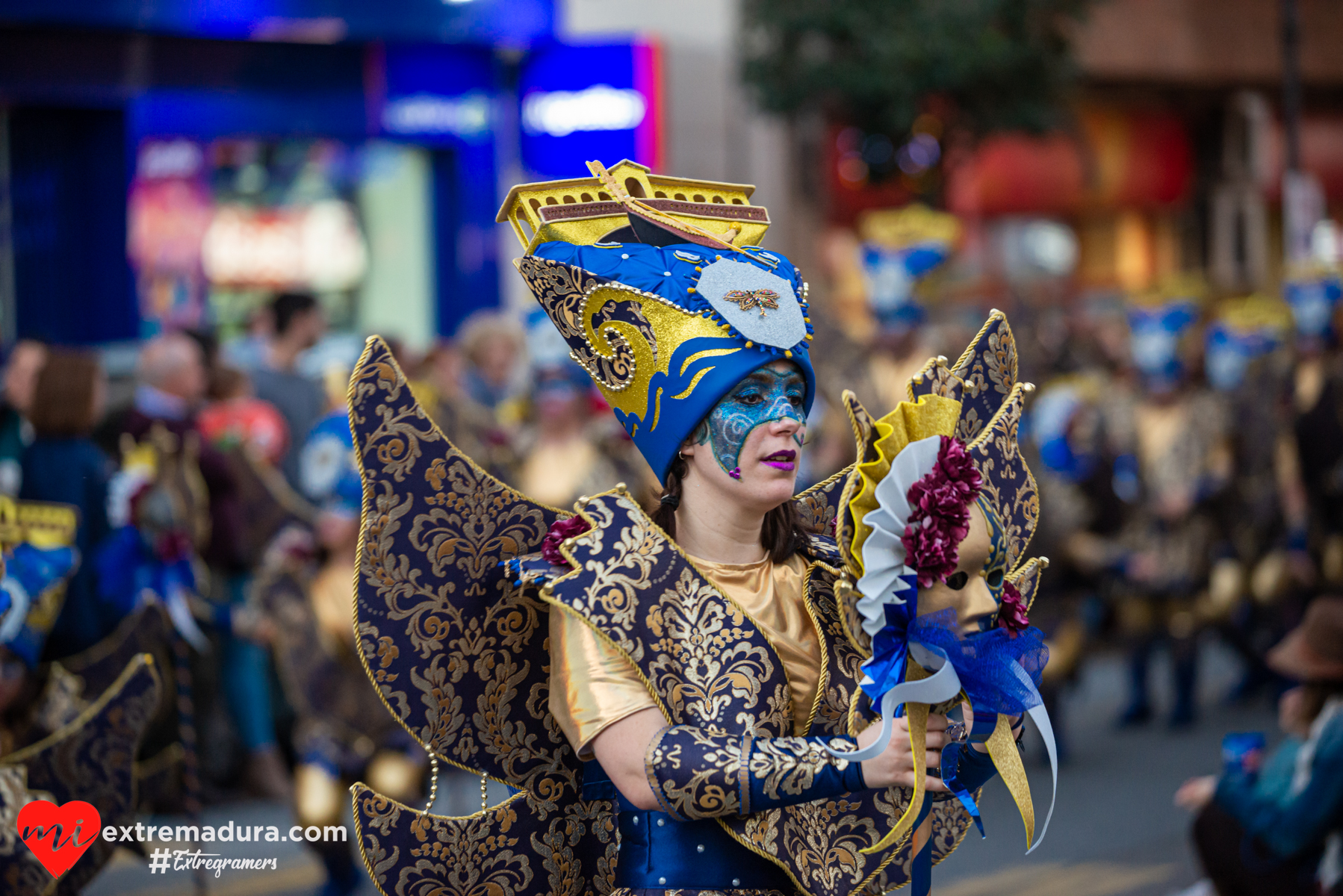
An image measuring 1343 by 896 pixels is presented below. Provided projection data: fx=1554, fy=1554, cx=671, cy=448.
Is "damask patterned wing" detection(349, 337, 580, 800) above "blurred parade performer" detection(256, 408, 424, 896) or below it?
above

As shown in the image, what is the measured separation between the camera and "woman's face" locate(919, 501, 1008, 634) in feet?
6.95

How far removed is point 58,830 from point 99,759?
20 cm

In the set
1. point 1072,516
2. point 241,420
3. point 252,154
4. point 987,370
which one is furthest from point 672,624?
point 252,154

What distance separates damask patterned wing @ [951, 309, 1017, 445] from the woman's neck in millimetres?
400

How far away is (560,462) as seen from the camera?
6.88 metres

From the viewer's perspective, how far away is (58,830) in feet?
10.6

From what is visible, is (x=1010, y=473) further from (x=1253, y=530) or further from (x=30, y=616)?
(x=1253, y=530)

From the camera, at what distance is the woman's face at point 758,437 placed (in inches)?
93.9

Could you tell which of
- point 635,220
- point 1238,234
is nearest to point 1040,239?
point 1238,234

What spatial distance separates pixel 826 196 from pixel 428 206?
13.4 feet

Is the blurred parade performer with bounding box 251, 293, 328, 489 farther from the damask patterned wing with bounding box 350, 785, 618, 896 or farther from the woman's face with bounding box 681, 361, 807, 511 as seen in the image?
the woman's face with bounding box 681, 361, 807, 511

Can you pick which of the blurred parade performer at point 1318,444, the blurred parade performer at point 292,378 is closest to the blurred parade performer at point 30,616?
the blurred parade performer at point 292,378

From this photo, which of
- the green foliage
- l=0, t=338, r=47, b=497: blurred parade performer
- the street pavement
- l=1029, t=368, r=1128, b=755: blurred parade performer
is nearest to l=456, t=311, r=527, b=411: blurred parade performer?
the street pavement

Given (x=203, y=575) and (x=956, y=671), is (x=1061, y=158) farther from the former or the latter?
(x=956, y=671)
